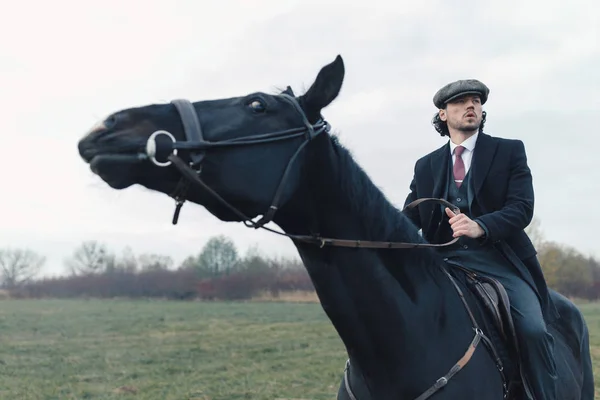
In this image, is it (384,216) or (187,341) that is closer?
(384,216)

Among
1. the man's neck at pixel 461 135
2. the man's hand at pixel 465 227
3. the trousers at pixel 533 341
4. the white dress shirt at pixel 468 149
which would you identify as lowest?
the trousers at pixel 533 341

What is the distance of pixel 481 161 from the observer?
14.6 feet

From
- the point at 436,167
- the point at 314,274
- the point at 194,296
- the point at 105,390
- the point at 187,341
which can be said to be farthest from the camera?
the point at 194,296

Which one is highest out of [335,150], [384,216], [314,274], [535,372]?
[335,150]

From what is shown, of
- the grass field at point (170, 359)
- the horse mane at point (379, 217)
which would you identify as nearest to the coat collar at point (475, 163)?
the horse mane at point (379, 217)

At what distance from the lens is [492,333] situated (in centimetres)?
404

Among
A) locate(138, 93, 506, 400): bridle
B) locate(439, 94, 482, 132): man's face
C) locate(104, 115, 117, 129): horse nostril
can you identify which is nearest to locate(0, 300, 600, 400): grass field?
locate(439, 94, 482, 132): man's face

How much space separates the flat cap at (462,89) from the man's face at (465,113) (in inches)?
1.9

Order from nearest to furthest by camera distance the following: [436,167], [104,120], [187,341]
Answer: [104,120]
[436,167]
[187,341]

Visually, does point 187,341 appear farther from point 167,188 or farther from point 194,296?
point 194,296

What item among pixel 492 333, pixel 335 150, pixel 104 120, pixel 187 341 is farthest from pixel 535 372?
pixel 187 341

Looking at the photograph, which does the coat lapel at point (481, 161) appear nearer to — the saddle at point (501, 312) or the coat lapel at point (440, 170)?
the coat lapel at point (440, 170)

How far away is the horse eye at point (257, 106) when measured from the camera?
11.0 ft

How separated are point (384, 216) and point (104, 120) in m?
1.71
